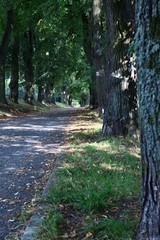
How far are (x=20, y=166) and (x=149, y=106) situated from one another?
523 cm

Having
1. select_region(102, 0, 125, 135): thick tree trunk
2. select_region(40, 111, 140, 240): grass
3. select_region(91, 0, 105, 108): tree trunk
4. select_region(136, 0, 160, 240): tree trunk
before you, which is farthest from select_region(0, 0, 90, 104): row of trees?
select_region(136, 0, 160, 240): tree trunk

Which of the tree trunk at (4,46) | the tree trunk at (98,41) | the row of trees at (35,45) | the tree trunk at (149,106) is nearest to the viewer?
the tree trunk at (149,106)

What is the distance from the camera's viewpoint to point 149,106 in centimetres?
342

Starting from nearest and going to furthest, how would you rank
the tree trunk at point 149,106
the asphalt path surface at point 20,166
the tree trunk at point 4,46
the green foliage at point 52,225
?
the tree trunk at point 149,106 < the green foliage at point 52,225 < the asphalt path surface at point 20,166 < the tree trunk at point 4,46

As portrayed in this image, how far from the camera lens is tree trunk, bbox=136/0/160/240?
131 inches

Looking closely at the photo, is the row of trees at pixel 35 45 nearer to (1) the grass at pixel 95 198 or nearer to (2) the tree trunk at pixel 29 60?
(2) the tree trunk at pixel 29 60

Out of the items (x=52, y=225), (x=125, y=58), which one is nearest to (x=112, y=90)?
(x=125, y=58)

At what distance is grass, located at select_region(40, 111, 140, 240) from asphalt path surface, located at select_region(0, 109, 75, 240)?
1.70ft

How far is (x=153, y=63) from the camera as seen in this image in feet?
11.0

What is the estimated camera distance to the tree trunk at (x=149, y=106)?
3.34 metres

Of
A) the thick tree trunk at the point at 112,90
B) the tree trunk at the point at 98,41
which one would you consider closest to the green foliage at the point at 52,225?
the thick tree trunk at the point at 112,90

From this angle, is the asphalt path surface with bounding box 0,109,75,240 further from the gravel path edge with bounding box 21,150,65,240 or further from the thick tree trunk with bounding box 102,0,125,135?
the thick tree trunk with bounding box 102,0,125,135

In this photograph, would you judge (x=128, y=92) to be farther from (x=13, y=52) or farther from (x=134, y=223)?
(x=13, y=52)

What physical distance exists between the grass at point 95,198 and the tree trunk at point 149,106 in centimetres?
52
